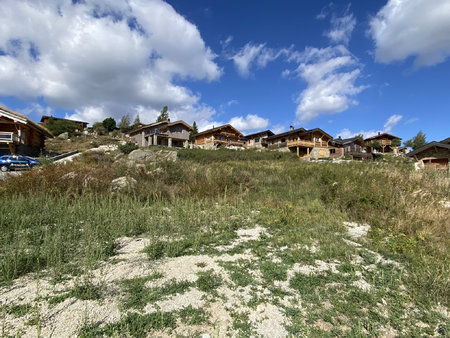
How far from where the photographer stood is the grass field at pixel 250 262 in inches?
88.9

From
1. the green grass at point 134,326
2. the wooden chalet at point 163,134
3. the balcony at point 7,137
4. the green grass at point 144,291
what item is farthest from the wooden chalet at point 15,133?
the green grass at point 134,326

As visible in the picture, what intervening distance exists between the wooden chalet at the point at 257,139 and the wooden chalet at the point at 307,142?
24.0ft

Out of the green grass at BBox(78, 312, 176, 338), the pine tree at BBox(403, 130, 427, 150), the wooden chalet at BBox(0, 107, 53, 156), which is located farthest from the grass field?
the pine tree at BBox(403, 130, 427, 150)

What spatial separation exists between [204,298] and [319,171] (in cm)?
921

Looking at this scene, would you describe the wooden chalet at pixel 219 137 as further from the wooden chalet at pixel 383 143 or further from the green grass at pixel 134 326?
the green grass at pixel 134 326

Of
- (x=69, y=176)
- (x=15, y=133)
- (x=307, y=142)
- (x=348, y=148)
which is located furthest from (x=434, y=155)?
(x=15, y=133)

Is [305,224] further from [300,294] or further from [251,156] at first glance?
[251,156]

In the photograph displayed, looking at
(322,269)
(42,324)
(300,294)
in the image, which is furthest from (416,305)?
(42,324)

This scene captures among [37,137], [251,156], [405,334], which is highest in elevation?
[37,137]

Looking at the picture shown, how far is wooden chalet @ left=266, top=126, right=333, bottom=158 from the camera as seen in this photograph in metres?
41.9

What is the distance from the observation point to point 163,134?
40.5 meters

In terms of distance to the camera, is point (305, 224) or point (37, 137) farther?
point (37, 137)

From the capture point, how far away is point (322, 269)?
3.27 meters

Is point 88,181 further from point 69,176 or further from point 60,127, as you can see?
point 60,127
